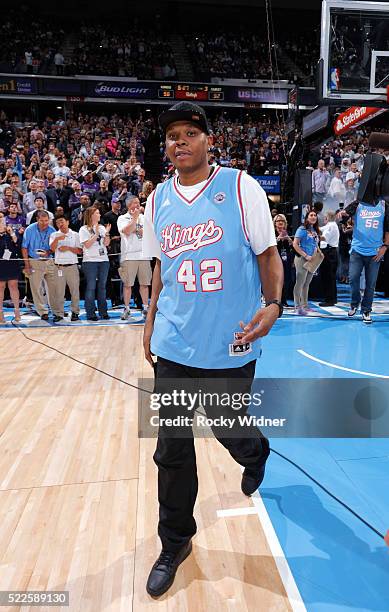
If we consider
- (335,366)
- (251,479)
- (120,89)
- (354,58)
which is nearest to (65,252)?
(335,366)

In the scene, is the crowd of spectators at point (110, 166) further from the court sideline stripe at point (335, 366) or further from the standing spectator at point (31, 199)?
the court sideline stripe at point (335, 366)

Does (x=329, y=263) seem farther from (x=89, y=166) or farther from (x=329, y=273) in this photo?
(x=89, y=166)

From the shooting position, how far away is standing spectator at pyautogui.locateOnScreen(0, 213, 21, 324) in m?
7.24

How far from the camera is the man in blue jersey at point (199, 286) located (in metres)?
1.86

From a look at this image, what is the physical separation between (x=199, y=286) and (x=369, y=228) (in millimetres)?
5655

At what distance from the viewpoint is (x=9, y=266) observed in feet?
23.7

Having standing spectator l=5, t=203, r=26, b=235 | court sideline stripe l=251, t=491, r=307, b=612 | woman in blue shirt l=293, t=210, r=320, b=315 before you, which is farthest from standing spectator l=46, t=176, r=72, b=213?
court sideline stripe l=251, t=491, r=307, b=612

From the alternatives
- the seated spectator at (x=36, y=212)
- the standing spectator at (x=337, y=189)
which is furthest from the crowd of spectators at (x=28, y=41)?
the standing spectator at (x=337, y=189)

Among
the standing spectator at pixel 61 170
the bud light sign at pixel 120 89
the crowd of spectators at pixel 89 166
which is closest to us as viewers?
the crowd of spectators at pixel 89 166

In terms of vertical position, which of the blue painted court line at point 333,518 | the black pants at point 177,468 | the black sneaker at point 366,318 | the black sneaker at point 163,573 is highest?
the black pants at point 177,468

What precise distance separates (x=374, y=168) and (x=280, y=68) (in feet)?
96.7

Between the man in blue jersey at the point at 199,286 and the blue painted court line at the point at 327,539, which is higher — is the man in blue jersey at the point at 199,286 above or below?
above

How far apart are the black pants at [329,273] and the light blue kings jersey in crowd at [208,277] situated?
7.15 meters

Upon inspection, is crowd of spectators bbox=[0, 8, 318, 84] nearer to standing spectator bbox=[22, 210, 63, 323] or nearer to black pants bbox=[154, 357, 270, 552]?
standing spectator bbox=[22, 210, 63, 323]
